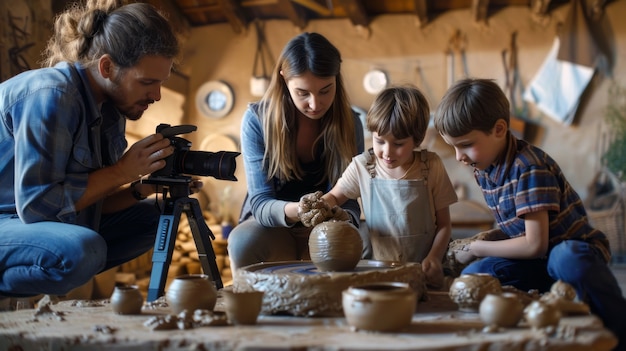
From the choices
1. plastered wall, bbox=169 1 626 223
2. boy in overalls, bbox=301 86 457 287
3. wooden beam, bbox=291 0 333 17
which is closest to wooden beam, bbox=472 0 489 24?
plastered wall, bbox=169 1 626 223

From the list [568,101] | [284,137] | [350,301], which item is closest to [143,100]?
[284,137]

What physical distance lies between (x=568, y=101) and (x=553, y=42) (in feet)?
1.98

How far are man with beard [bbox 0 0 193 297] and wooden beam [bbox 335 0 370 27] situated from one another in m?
3.71

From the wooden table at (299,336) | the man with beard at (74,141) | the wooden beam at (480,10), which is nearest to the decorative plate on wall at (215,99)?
the wooden beam at (480,10)

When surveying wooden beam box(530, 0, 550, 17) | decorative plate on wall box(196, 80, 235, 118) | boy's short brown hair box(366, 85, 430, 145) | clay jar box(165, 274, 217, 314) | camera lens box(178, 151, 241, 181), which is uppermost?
wooden beam box(530, 0, 550, 17)

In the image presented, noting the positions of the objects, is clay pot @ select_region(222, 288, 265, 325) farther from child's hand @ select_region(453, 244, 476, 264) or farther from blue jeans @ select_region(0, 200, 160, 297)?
child's hand @ select_region(453, 244, 476, 264)

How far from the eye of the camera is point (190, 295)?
5.90 feet

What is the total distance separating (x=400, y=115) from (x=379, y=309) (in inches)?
44.7

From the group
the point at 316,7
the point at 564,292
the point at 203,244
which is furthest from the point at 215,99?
the point at 564,292

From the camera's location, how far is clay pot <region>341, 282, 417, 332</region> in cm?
151

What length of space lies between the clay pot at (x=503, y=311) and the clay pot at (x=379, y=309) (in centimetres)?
19

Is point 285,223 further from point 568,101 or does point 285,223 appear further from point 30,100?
point 568,101

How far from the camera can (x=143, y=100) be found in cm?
242

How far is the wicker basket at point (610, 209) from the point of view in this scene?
5906mm
